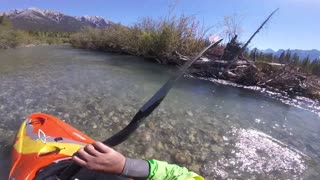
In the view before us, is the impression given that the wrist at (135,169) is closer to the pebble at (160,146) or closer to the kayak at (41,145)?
the kayak at (41,145)

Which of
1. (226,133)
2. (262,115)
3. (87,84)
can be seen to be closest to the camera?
(226,133)

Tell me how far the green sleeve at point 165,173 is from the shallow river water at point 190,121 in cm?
226

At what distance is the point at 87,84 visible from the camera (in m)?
9.26

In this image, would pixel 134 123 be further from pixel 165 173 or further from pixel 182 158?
pixel 182 158

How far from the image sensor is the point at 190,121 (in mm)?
6387

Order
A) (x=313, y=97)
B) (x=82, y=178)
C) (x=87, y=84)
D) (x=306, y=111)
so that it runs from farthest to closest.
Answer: (x=313, y=97) → (x=87, y=84) → (x=306, y=111) → (x=82, y=178)

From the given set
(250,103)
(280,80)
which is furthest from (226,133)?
(280,80)

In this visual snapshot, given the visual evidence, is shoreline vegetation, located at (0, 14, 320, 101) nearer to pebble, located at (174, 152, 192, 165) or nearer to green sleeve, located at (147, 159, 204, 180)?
pebble, located at (174, 152, 192, 165)

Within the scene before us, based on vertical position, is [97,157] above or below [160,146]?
above

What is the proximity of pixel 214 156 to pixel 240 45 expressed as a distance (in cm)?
773

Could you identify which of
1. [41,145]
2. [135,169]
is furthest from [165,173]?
[41,145]

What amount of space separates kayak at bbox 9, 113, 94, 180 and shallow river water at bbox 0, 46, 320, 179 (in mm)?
515

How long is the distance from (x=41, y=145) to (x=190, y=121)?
3621 mm

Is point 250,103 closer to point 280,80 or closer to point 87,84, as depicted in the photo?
point 280,80
